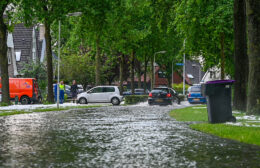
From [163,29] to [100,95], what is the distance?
1440cm

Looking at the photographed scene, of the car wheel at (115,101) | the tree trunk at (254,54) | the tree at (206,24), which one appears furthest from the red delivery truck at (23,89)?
the tree trunk at (254,54)

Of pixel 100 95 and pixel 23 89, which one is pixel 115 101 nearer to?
pixel 100 95

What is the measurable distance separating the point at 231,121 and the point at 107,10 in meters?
16.5

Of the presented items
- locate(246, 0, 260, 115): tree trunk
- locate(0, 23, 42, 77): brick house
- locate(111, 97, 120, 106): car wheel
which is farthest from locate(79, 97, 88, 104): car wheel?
locate(246, 0, 260, 115): tree trunk

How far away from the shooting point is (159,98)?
40.8 meters

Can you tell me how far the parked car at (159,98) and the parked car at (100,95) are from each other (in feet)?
11.6

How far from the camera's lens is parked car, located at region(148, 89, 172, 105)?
133 ft

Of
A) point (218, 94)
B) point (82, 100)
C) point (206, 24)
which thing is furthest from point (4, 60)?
point (218, 94)

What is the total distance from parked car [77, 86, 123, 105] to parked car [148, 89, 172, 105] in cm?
353

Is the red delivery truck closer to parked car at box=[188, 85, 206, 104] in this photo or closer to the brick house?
parked car at box=[188, 85, 206, 104]

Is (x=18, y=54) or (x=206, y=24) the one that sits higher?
(x=18, y=54)

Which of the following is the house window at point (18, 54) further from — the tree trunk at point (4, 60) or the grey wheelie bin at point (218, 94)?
the grey wheelie bin at point (218, 94)

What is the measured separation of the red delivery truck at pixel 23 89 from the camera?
41812mm

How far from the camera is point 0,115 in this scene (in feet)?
76.1
